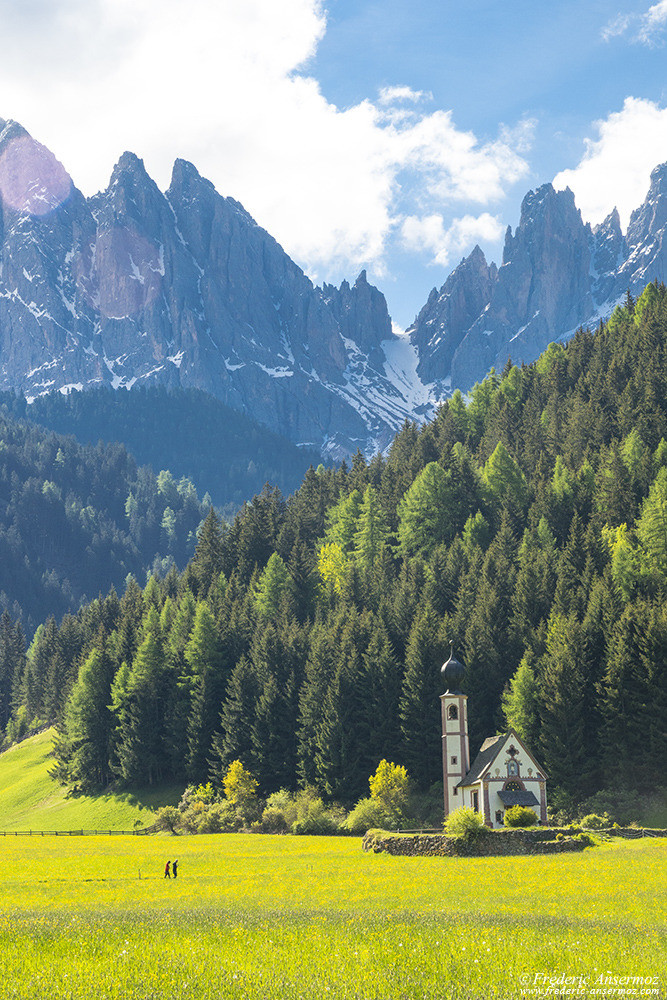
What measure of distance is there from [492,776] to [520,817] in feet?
26.6

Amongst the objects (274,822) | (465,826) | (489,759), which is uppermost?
(489,759)

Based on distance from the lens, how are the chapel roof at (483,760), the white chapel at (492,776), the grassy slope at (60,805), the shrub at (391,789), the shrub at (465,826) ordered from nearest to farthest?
the shrub at (465,826) < the white chapel at (492,776) < the chapel roof at (483,760) < the shrub at (391,789) < the grassy slope at (60,805)

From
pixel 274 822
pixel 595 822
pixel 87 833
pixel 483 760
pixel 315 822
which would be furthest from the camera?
pixel 87 833

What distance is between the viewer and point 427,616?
9200 centimetres

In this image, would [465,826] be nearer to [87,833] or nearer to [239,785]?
[239,785]

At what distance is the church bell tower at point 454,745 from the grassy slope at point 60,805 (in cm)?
3216

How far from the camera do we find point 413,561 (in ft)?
373

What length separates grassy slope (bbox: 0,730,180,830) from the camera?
3794 inches

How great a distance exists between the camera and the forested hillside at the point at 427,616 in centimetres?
7944

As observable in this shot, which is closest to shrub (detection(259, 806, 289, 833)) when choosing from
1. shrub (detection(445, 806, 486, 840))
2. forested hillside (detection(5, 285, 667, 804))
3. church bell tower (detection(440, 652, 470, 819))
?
forested hillside (detection(5, 285, 667, 804))

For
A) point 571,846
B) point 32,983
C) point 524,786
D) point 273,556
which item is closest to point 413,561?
point 273,556

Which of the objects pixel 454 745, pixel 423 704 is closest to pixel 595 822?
pixel 454 745

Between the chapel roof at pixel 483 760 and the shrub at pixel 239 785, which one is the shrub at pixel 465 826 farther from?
the shrub at pixel 239 785

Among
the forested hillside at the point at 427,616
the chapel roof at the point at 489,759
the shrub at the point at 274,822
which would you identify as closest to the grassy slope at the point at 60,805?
the forested hillside at the point at 427,616
